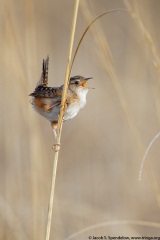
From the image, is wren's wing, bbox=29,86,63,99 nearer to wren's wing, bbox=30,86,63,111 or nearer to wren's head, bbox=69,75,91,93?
wren's wing, bbox=30,86,63,111

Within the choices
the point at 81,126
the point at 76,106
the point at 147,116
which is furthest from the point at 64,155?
the point at 76,106

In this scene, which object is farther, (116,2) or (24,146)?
(116,2)

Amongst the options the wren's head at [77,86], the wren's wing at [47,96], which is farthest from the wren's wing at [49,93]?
the wren's head at [77,86]

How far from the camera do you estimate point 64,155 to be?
4.70 meters

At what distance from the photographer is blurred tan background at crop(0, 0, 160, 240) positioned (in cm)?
289

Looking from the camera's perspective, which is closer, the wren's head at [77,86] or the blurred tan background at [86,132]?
the blurred tan background at [86,132]

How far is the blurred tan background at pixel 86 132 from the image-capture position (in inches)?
114

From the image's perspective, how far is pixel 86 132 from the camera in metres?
4.45

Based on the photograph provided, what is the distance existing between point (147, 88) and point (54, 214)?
7.71 ft

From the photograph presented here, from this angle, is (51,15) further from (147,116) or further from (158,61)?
(158,61)

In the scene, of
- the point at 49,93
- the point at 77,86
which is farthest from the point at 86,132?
the point at 49,93

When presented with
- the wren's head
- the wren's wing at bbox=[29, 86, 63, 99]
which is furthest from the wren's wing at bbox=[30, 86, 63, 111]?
the wren's head

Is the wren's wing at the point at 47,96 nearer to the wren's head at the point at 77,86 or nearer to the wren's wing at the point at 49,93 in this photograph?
the wren's wing at the point at 49,93

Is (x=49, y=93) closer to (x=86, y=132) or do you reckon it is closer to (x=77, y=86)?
(x=77, y=86)
